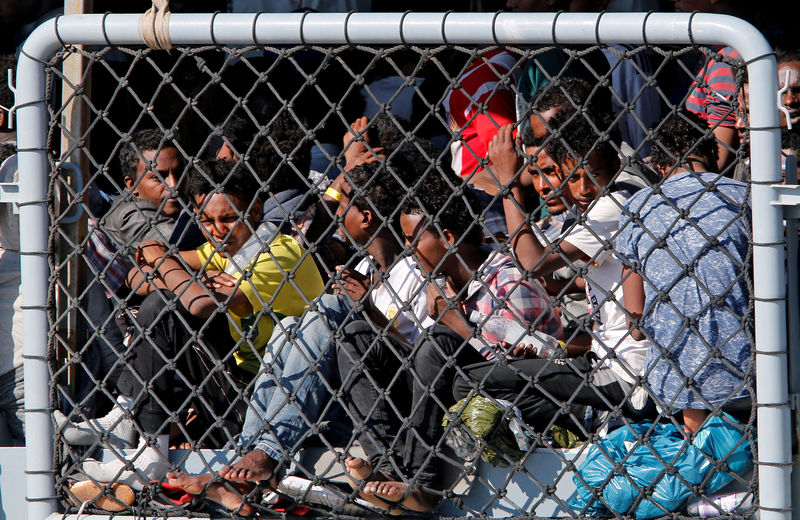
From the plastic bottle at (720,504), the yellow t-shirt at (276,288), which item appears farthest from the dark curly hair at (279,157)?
the plastic bottle at (720,504)

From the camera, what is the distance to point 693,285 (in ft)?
9.34

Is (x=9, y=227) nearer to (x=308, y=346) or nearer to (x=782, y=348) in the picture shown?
(x=308, y=346)

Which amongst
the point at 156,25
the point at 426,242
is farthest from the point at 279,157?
the point at 156,25

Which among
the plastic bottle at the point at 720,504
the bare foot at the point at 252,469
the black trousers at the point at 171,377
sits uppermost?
the black trousers at the point at 171,377

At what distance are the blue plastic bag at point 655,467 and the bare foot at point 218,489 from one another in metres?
0.99

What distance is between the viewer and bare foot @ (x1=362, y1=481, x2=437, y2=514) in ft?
9.58

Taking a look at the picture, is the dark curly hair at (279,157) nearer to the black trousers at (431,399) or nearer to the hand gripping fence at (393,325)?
the hand gripping fence at (393,325)

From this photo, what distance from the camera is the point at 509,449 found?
9.91ft

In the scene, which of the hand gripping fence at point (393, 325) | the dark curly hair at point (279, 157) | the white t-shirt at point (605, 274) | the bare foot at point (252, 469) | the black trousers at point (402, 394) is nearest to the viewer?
the hand gripping fence at point (393, 325)

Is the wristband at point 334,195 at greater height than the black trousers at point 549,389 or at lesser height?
greater

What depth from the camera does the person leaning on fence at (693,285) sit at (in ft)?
8.82

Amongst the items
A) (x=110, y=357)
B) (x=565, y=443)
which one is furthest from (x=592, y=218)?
(x=110, y=357)

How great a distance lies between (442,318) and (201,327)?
0.80 meters

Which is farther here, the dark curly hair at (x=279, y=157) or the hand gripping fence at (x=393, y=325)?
the dark curly hair at (x=279, y=157)
